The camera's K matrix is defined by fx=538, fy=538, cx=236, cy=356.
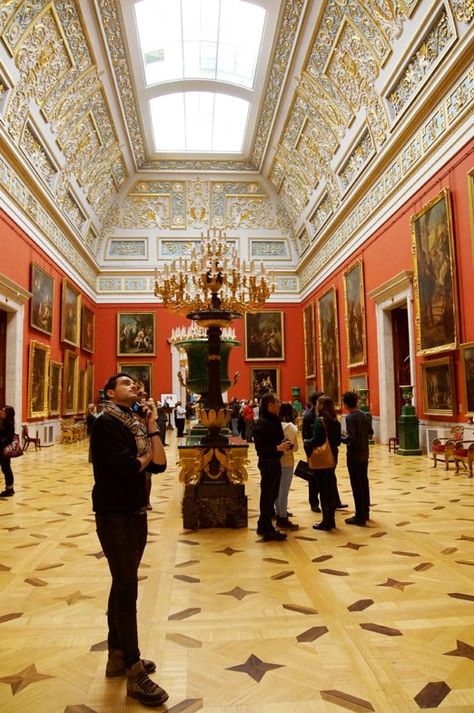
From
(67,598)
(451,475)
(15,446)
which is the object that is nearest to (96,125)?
(15,446)

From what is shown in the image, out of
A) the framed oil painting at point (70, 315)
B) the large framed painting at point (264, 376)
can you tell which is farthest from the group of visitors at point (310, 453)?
the large framed painting at point (264, 376)

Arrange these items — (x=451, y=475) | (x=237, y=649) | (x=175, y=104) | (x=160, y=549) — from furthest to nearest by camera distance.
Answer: (x=175, y=104) < (x=451, y=475) < (x=160, y=549) < (x=237, y=649)

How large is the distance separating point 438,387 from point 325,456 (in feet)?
21.4

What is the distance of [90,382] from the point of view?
23.2 meters

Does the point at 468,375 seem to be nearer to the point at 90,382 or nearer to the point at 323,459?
the point at 323,459

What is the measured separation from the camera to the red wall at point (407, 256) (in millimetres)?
10133

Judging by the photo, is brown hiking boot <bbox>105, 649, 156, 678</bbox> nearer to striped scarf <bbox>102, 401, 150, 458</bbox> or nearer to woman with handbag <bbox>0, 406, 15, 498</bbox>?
striped scarf <bbox>102, 401, 150, 458</bbox>

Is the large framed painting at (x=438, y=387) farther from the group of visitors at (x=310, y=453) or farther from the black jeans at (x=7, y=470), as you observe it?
the black jeans at (x=7, y=470)

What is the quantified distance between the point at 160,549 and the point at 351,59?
44.1 feet

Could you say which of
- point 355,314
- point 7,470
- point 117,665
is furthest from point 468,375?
point 117,665

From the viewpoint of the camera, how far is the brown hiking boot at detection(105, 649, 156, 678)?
269 cm

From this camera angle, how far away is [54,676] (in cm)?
269

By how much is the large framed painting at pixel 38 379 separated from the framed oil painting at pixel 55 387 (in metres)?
0.59

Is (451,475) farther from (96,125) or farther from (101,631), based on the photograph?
(96,125)
